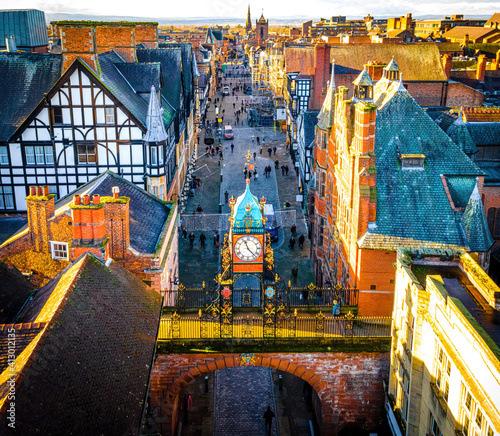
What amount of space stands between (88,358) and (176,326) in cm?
812

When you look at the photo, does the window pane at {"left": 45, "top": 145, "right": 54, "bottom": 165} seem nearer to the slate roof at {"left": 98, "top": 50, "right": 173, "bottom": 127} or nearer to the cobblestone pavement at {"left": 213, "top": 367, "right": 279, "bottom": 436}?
the slate roof at {"left": 98, "top": 50, "right": 173, "bottom": 127}

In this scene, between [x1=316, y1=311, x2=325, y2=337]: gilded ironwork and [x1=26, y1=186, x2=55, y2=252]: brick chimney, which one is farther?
[x1=26, y1=186, x2=55, y2=252]: brick chimney

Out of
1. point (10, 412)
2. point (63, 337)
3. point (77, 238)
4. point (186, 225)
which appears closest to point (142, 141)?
point (186, 225)

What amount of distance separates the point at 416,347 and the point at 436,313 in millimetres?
2256

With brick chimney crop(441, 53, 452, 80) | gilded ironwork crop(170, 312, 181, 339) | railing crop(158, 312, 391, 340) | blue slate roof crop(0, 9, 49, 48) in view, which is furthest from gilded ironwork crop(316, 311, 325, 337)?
brick chimney crop(441, 53, 452, 80)

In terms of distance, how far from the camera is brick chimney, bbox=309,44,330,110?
76188 mm

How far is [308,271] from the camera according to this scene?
43.2 meters

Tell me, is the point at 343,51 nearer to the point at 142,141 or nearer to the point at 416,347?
the point at 142,141

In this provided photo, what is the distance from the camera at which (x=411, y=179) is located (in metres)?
30.2

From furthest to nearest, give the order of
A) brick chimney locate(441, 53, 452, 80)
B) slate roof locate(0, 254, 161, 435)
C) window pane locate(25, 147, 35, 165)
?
brick chimney locate(441, 53, 452, 80) < window pane locate(25, 147, 35, 165) < slate roof locate(0, 254, 161, 435)

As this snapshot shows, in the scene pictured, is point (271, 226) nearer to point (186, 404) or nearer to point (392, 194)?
point (392, 194)

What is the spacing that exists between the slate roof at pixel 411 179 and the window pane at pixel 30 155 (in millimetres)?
22966

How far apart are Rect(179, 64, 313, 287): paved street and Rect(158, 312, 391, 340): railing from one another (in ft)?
47.2

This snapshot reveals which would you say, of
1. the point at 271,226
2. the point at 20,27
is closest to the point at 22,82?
the point at 271,226
